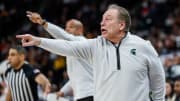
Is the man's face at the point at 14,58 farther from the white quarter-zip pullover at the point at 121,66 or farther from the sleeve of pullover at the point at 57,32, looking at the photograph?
the white quarter-zip pullover at the point at 121,66

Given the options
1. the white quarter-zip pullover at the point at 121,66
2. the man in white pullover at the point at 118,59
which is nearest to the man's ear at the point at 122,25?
the man in white pullover at the point at 118,59

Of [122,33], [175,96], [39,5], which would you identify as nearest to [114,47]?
[122,33]

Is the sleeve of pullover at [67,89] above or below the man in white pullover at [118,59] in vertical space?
below

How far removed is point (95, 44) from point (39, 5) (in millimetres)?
13973

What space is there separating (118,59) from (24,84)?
2.65m

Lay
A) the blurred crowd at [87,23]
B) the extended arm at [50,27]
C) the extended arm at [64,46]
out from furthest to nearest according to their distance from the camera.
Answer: the blurred crowd at [87,23] < the extended arm at [50,27] < the extended arm at [64,46]

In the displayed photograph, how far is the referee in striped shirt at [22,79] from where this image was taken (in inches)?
296

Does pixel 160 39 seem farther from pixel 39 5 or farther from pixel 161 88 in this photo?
pixel 161 88

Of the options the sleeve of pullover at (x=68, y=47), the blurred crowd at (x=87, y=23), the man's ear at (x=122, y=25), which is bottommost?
the blurred crowd at (x=87, y=23)

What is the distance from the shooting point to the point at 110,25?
5211mm

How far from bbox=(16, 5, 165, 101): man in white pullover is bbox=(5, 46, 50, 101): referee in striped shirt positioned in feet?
7.46

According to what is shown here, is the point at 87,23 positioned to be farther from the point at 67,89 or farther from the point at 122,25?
the point at 122,25

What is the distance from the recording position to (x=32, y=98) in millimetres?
7555

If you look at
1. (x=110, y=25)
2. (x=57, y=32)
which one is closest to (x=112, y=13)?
(x=110, y=25)
